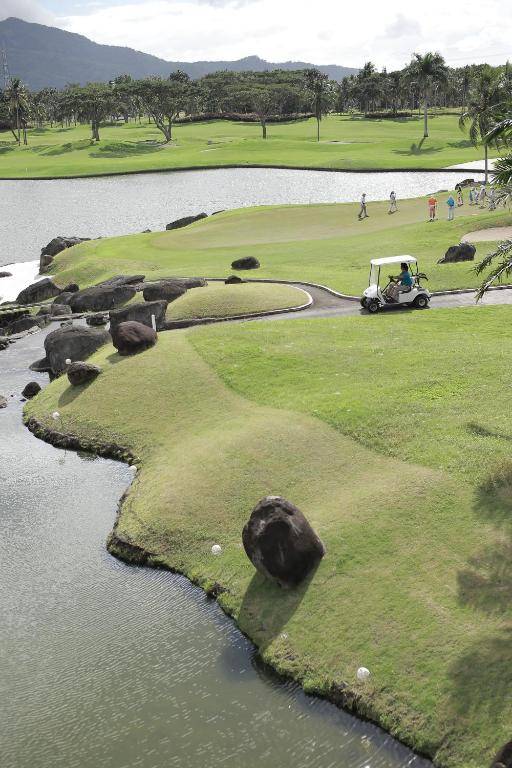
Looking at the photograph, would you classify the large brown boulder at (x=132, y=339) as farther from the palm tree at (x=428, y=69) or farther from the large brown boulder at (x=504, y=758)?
the palm tree at (x=428, y=69)

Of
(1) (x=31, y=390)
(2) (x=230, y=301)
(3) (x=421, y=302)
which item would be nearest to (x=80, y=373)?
(1) (x=31, y=390)

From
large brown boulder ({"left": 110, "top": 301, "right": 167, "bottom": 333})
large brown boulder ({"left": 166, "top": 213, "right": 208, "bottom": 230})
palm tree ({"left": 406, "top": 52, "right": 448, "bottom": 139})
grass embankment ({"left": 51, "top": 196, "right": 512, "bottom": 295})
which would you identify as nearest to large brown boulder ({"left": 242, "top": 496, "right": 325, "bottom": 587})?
large brown boulder ({"left": 110, "top": 301, "right": 167, "bottom": 333})

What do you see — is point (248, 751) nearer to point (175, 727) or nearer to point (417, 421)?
point (175, 727)

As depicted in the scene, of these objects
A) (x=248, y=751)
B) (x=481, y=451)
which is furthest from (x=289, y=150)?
(x=248, y=751)

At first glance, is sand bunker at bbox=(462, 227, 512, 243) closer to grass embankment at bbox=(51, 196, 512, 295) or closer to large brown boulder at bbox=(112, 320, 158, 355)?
grass embankment at bbox=(51, 196, 512, 295)

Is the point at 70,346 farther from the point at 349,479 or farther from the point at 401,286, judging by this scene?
the point at 349,479

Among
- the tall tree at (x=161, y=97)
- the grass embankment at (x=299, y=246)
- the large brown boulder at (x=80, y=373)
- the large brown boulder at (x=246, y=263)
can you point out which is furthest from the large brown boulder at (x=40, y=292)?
the tall tree at (x=161, y=97)
